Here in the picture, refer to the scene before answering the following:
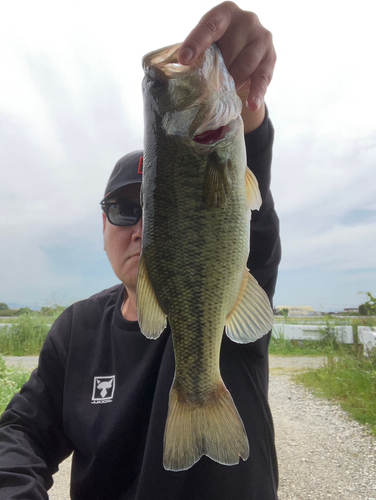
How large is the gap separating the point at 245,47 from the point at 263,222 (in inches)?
28.9

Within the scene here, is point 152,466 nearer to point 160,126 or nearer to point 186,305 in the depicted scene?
point 186,305

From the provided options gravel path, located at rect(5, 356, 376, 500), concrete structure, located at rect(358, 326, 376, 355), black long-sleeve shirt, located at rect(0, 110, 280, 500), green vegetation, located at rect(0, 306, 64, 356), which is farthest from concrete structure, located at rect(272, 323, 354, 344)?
black long-sleeve shirt, located at rect(0, 110, 280, 500)

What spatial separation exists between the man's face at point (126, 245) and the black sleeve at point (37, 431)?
1.68 feet

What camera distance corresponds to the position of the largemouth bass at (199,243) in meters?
1.23

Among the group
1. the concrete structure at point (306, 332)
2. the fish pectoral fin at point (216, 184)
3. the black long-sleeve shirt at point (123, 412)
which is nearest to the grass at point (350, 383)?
the concrete structure at point (306, 332)

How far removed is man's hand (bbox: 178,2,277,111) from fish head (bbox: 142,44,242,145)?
0.07 metres

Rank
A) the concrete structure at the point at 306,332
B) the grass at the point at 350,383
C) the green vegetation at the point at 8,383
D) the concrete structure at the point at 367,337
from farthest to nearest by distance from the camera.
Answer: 1. the concrete structure at the point at 306,332
2. the concrete structure at the point at 367,337
3. the grass at the point at 350,383
4. the green vegetation at the point at 8,383

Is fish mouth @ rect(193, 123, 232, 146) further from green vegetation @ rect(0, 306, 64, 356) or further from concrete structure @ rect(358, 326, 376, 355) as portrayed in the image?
green vegetation @ rect(0, 306, 64, 356)

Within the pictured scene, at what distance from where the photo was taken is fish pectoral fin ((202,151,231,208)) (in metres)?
1.22

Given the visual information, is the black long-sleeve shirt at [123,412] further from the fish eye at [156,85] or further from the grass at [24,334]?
the grass at [24,334]

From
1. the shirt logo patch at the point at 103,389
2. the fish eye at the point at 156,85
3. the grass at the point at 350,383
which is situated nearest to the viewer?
the fish eye at the point at 156,85

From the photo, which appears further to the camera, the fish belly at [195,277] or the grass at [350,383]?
the grass at [350,383]

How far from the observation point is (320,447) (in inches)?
183

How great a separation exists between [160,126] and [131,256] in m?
1.14
